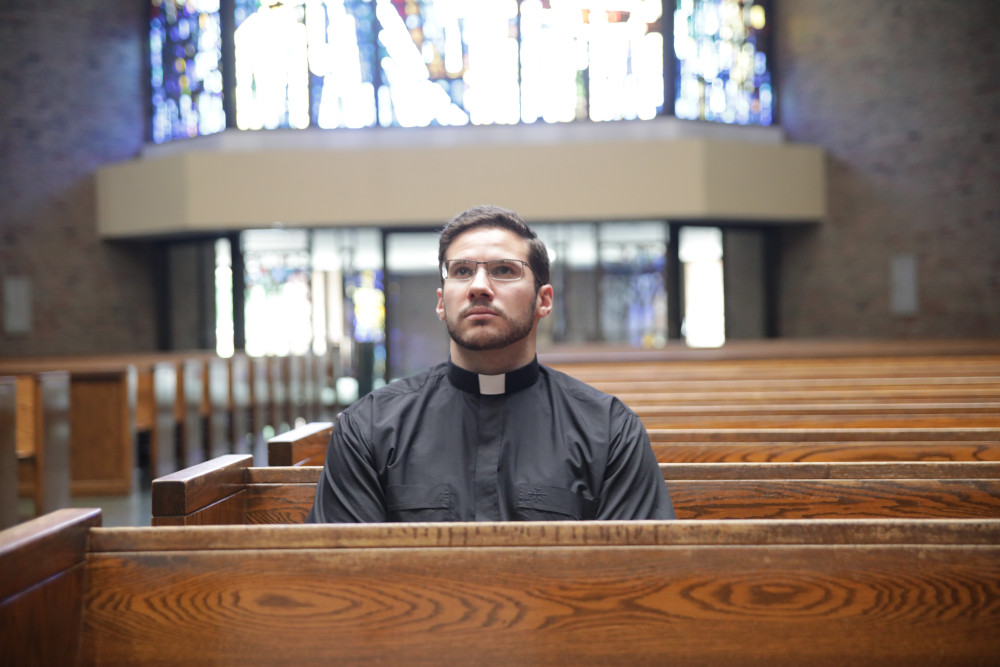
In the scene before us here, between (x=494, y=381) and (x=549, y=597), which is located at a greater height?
(x=494, y=381)

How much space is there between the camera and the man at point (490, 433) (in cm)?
171

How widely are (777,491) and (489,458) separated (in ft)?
2.24

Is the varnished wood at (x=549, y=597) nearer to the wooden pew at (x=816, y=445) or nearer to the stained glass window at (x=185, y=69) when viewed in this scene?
the wooden pew at (x=816, y=445)

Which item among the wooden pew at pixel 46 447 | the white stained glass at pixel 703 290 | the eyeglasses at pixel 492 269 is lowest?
the wooden pew at pixel 46 447

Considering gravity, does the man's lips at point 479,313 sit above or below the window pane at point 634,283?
below

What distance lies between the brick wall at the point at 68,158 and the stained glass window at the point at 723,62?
741 centimetres

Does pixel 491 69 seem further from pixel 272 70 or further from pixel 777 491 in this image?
pixel 777 491

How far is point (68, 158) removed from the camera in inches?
445

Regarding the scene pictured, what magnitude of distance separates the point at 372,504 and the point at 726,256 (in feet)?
34.8

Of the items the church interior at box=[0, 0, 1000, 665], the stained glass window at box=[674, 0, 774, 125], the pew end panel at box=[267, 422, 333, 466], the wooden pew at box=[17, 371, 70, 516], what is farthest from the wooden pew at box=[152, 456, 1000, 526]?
the stained glass window at box=[674, 0, 774, 125]

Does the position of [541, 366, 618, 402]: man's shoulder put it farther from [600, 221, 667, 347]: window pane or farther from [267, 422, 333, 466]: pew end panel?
[600, 221, 667, 347]: window pane

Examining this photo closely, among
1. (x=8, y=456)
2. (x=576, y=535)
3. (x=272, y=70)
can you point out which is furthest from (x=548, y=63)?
(x=576, y=535)

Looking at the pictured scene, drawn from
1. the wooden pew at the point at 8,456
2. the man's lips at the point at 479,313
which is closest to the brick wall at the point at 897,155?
the wooden pew at the point at 8,456

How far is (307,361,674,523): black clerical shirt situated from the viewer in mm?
1706
